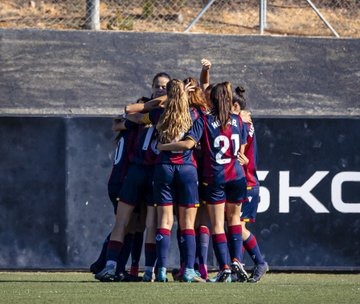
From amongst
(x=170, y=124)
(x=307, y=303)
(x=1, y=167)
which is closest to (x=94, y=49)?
(x=1, y=167)

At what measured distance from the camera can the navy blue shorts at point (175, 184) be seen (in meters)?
9.68

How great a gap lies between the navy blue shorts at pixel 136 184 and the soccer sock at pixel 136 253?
0.59 meters

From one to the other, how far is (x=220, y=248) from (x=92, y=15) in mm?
6367

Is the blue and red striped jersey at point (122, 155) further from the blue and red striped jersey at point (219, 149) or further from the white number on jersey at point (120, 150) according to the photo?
the blue and red striped jersey at point (219, 149)

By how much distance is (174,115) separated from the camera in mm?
9539

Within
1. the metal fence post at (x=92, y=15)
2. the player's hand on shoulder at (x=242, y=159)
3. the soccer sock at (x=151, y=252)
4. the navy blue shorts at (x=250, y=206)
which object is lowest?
the soccer sock at (x=151, y=252)

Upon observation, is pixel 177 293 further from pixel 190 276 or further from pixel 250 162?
pixel 250 162

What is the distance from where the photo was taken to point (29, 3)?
53.0ft

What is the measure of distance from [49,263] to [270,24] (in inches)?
252

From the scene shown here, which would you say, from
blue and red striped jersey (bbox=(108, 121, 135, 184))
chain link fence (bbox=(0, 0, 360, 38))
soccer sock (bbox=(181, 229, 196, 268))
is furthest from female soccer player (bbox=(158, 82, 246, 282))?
chain link fence (bbox=(0, 0, 360, 38))

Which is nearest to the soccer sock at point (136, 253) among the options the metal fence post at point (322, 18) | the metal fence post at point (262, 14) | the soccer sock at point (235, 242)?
the soccer sock at point (235, 242)

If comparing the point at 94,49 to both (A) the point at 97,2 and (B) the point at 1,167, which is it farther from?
(B) the point at 1,167

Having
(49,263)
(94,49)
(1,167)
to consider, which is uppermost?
(94,49)

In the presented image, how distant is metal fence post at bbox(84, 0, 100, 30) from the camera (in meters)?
15.4
